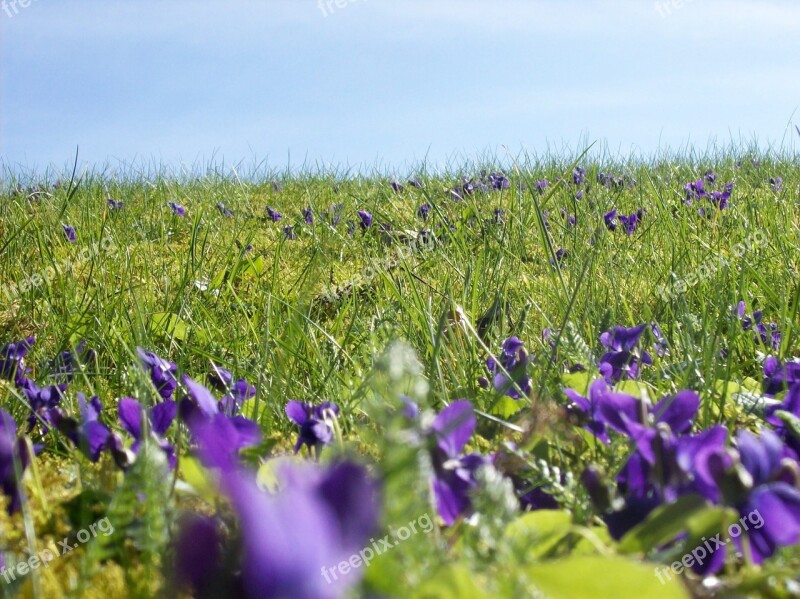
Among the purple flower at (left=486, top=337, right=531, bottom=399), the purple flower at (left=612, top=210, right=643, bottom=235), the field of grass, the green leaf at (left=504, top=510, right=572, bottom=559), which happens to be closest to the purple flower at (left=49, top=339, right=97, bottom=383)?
the field of grass

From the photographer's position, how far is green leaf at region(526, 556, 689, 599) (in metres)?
0.65

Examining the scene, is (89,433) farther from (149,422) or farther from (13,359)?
(13,359)

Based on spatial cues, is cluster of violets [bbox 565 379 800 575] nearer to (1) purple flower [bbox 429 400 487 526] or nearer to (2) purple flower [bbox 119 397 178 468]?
(1) purple flower [bbox 429 400 487 526]

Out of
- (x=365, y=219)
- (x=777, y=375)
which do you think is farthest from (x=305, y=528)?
(x=365, y=219)

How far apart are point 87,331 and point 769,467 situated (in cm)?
248

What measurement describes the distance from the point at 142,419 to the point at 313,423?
0.88 feet

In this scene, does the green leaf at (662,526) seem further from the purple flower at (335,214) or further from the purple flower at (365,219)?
the purple flower at (335,214)

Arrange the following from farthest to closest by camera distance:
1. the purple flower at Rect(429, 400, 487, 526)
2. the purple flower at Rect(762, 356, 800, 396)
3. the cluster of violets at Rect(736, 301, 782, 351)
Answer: the cluster of violets at Rect(736, 301, 782, 351), the purple flower at Rect(762, 356, 800, 396), the purple flower at Rect(429, 400, 487, 526)

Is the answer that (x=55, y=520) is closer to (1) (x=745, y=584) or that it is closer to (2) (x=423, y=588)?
(2) (x=423, y=588)

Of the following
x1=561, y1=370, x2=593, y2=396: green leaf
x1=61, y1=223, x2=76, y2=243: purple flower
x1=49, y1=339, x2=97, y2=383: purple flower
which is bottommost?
x1=561, y1=370, x2=593, y2=396: green leaf

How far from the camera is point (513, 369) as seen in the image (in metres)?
1.93

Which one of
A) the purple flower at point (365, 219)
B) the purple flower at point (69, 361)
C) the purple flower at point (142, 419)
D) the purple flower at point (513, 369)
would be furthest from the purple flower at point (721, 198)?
the purple flower at point (142, 419)

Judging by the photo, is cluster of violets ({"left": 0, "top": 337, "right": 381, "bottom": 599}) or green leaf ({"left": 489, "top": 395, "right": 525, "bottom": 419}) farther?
green leaf ({"left": 489, "top": 395, "right": 525, "bottom": 419})

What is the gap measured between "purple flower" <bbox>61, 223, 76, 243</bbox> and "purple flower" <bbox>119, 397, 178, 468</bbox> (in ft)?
11.9
